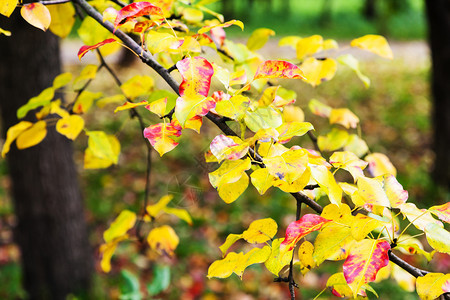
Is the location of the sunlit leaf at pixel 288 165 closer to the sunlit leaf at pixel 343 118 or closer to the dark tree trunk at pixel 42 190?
the sunlit leaf at pixel 343 118

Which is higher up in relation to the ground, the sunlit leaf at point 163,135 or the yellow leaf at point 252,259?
the sunlit leaf at point 163,135

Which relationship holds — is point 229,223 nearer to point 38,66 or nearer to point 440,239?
point 38,66

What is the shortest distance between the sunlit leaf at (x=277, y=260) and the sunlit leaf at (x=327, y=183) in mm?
119

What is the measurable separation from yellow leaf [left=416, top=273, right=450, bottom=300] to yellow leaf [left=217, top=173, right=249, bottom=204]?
32 centimetres

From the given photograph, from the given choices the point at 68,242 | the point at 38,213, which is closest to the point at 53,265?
the point at 68,242

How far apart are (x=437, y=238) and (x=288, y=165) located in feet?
0.92

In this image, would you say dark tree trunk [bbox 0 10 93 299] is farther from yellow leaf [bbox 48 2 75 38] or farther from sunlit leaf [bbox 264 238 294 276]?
sunlit leaf [bbox 264 238 294 276]

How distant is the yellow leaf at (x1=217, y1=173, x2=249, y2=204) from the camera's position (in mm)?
692

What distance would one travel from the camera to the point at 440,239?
66 cm

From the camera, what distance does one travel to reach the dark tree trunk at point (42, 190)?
2545mm

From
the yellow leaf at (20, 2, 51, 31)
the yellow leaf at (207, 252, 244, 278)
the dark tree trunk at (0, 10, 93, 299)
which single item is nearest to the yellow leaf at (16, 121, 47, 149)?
the yellow leaf at (20, 2, 51, 31)

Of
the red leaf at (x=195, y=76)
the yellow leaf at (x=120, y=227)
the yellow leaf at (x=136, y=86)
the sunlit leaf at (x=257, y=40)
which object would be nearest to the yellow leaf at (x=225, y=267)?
the red leaf at (x=195, y=76)

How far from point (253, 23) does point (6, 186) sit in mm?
17391

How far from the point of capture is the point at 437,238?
66 centimetres
